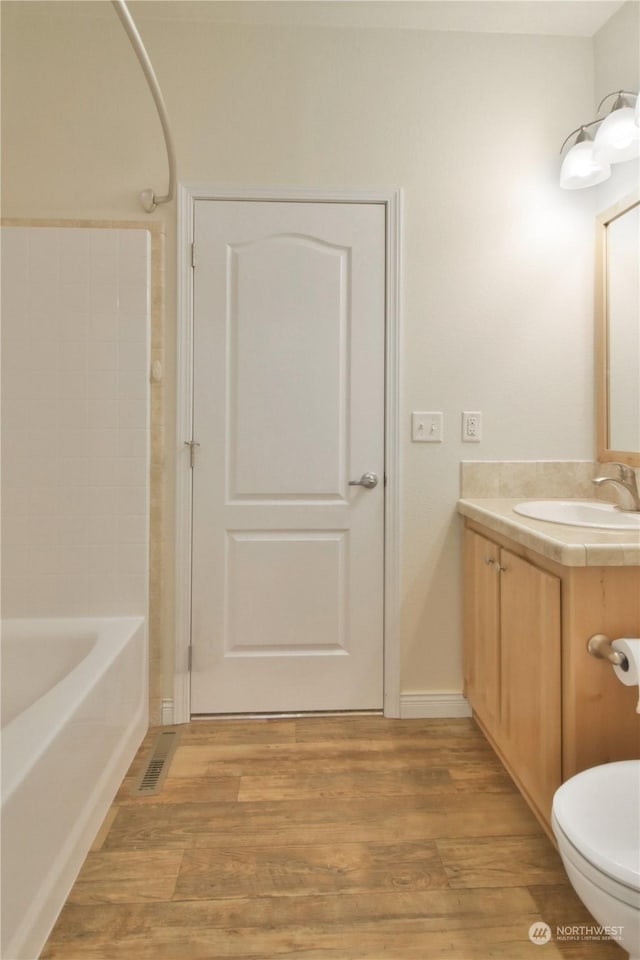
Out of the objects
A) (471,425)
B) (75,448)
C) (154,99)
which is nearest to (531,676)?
(471,425)

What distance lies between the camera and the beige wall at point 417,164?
77.1 inches

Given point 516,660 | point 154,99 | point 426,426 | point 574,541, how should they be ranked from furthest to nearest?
point 426,426 → point 154,99 → point 516,660 → point 574,541

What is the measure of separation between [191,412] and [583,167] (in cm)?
169

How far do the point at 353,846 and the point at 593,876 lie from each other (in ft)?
2.26

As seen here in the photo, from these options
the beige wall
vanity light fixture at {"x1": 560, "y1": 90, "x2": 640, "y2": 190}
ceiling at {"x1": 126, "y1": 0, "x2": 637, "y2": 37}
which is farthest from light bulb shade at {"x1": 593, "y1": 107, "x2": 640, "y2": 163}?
ceiling at {"x1": 126, "y1": 0, "x2": 637, "y2": 37}

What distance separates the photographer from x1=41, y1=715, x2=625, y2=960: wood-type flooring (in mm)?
1130

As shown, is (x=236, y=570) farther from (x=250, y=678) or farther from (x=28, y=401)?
(x=28, y=401)

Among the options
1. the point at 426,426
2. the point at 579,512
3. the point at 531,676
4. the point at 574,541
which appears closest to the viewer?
the point at 574,541

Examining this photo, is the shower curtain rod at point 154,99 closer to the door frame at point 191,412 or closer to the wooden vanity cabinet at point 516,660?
the door frame at point 191,412

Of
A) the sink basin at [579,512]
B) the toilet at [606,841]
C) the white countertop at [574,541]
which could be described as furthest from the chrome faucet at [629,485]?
the toilet at [606,841]

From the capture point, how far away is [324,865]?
1332mm

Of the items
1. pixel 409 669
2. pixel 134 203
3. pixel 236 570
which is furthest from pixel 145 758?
pixel 134 203

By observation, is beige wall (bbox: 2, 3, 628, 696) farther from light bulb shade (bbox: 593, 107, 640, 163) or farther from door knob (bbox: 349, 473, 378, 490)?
light bulb shade (bbox: 593, 107, 640, 163)

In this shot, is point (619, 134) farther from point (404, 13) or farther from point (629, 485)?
point (629, 485)
